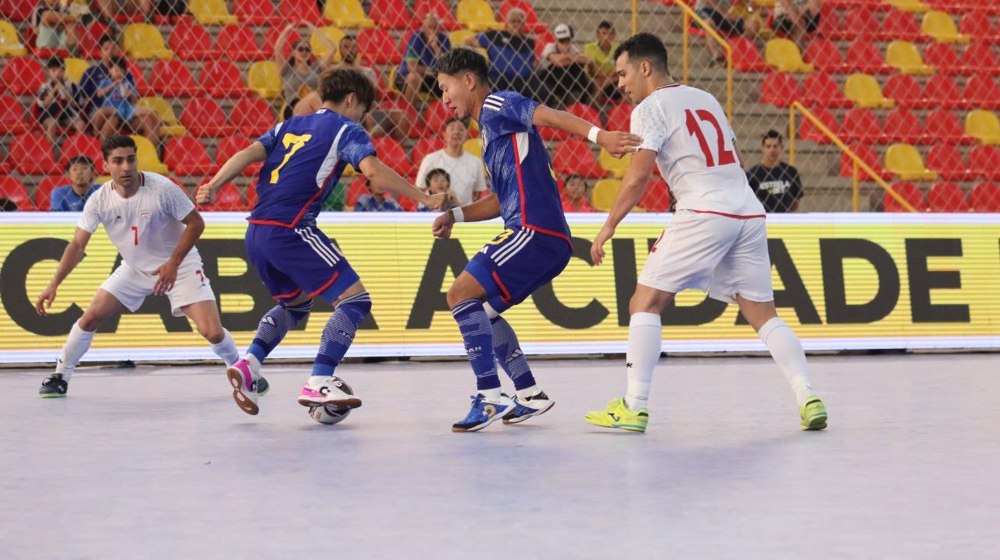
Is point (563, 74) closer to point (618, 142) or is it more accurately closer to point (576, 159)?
point (576, 159)

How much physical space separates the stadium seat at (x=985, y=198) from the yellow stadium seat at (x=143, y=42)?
361 inches

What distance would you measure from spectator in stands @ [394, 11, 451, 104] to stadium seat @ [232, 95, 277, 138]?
1417 mm

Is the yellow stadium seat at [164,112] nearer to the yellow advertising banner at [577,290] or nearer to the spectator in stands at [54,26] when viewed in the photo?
the spectator in stands at [54,26]

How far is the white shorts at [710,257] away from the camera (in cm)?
623

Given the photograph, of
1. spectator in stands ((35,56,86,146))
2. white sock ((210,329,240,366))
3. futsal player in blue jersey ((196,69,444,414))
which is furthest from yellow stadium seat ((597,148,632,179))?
futsal player in blue jersey ((196,69,444,414))

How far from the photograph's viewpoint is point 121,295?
27.6ft

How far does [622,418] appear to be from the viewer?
621 centimetres

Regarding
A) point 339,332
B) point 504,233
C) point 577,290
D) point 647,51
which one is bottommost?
point 577,290

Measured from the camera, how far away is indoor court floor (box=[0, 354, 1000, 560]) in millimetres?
3697

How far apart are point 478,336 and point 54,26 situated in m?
9.20

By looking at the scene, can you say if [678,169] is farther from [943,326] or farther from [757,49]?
[757,49]

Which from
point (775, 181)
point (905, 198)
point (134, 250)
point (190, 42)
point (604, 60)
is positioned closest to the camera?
point (134, 250)

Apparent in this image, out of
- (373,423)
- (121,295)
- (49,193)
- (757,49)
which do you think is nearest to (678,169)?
(373,423)

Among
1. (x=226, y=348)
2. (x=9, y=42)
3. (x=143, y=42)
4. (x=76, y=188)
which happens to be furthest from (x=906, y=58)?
(x=226, y=348)
